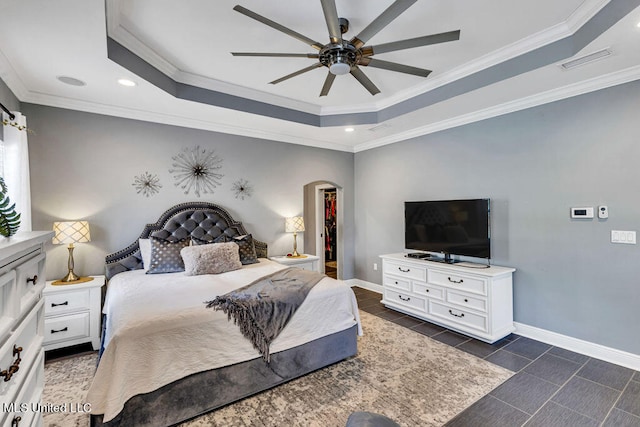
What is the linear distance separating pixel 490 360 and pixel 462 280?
0.89m

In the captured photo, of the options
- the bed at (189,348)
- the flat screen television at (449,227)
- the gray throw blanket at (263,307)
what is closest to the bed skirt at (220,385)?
the bed at (189,348)

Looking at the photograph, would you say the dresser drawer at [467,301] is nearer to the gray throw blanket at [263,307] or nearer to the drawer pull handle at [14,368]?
the gray throw blanket at [263,307]

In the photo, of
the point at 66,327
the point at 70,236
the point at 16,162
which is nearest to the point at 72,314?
the point at 66,327

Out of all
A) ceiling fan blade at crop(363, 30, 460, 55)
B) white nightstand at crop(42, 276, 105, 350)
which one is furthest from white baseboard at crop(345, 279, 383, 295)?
ceiling fan blade at crop(363, 30, 460, 55)

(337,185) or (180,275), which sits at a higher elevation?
(337,185)

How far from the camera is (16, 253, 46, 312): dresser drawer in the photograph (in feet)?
3.76

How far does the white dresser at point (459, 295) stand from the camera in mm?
3311

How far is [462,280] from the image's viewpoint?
139 inches

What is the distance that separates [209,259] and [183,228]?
31.7 inches

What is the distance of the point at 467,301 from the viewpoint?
3.48 meters

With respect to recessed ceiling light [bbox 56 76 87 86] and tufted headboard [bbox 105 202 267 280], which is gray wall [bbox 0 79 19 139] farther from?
tufted headboard [bbox 105 202 267 280]

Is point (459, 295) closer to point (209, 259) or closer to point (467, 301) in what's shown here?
point (467, 301)

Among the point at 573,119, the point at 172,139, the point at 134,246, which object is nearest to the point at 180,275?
the point at 134,246

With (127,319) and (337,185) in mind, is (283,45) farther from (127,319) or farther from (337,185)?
(337,185)
